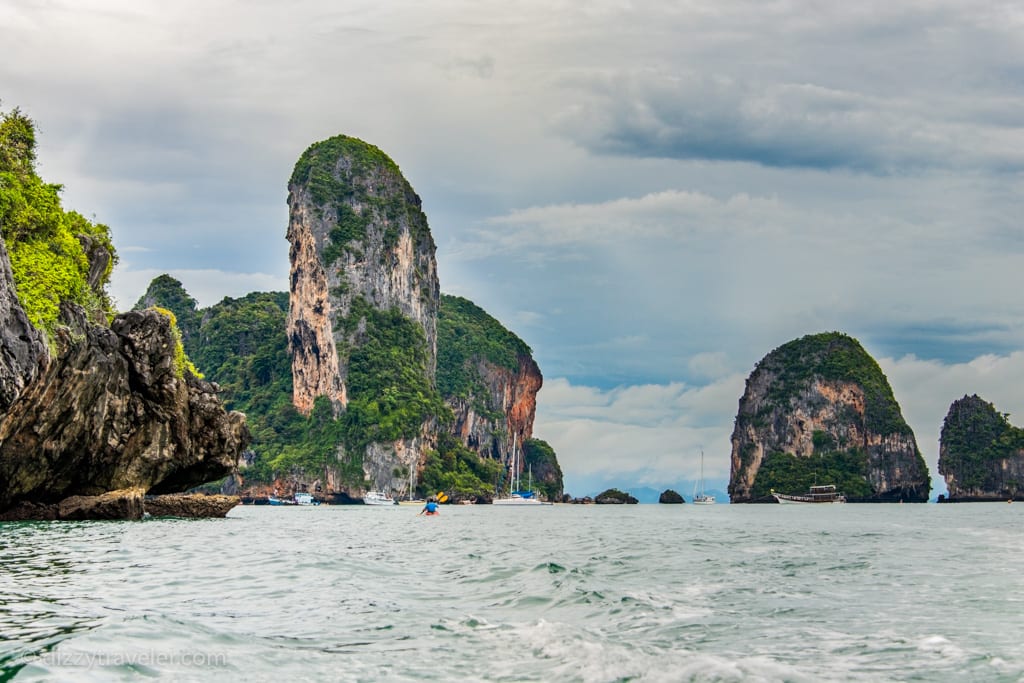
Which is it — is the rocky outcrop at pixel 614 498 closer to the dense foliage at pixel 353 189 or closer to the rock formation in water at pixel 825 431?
the rock formation in water at pixel 825 431

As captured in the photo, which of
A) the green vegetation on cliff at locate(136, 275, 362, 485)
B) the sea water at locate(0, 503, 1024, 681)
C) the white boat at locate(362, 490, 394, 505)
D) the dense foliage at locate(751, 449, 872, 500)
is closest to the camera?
the sea water at locate(0, 503, 1024, 681)

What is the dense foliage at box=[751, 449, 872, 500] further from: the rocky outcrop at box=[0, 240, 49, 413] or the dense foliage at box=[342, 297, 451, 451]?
the rocky outcrop at box=[0, 240, 49, 413]

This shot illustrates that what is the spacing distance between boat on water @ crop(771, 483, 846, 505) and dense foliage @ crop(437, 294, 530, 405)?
53.9 m

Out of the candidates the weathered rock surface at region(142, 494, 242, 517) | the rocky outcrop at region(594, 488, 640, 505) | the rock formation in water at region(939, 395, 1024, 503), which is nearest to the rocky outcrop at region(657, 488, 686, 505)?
the rocky outcrop at region(594, 488, 640, 505)

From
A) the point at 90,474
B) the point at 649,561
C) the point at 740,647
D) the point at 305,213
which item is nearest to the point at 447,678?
the point at 740,647

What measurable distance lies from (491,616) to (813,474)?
157 m

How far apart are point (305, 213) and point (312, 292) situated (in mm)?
11556

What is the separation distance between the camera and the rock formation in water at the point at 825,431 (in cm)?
15912

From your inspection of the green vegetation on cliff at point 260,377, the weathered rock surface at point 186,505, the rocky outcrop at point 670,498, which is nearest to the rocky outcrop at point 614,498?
the rocky outcrop at point 670,498

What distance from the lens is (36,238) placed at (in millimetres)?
34125

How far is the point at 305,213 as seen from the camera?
428 feet

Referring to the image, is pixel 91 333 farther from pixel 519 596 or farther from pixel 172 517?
pixel 519 596

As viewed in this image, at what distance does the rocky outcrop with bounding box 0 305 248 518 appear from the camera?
3055 cm

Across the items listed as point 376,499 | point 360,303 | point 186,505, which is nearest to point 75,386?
point 186,505
